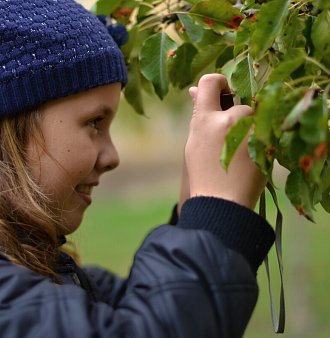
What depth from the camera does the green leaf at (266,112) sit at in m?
1.13

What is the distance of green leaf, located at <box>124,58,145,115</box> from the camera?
2.04 m

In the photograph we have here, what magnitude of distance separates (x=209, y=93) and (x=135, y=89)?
23.4 inches

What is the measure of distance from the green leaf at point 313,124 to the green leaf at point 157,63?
0.73 metres

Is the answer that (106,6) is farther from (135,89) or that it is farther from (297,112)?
(297,112)

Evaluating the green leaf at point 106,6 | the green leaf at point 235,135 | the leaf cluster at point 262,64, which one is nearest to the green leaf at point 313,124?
the leaf cluster at point 262,64

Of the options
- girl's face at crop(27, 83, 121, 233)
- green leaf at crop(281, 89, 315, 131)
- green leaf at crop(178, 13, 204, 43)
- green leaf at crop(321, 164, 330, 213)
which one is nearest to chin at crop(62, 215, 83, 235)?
girl's face at crop(27, 83, 121, 233)

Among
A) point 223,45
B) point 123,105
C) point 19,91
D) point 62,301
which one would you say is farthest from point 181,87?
point 123,105

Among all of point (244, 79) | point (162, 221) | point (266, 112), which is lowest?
point (162, 221)

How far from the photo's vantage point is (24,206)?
1.69m

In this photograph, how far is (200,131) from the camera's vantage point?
Answer: 146cm

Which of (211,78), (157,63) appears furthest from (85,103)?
(211,78)

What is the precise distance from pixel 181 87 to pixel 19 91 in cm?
37

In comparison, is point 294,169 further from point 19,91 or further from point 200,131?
point 19,91

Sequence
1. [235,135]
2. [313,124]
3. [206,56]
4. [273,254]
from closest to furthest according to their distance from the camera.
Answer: [313,124], [235,135], [206,56], [273,254]
